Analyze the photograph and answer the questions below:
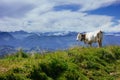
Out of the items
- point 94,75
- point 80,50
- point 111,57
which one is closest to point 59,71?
point 94,75

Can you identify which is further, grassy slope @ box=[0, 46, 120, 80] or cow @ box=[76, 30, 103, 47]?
cow @ box=[76, 30, 103, 47]

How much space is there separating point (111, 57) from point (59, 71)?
24.4 ft

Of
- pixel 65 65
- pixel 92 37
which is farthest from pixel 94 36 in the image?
pixel 65 65

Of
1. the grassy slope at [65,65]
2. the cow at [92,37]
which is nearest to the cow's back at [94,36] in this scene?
the cow at [92,37]

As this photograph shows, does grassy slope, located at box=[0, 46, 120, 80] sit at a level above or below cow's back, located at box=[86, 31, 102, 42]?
below

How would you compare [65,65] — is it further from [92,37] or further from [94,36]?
[92,37]

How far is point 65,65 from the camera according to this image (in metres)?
19.8

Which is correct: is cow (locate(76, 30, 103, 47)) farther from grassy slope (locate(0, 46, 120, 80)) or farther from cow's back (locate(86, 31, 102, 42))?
grassy slope (locate(0, 46, 120, 80))

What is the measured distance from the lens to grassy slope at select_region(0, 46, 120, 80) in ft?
57.7

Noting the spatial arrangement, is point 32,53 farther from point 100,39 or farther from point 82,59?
point 100,39

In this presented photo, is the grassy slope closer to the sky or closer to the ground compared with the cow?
closer to the ground

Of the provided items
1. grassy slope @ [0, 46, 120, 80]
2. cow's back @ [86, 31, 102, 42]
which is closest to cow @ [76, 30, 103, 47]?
cow's back @ [86, 31, 102, 42]

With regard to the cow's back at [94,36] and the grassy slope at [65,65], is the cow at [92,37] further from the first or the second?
the grassy slope at [65,65]

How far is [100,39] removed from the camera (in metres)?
36.1
